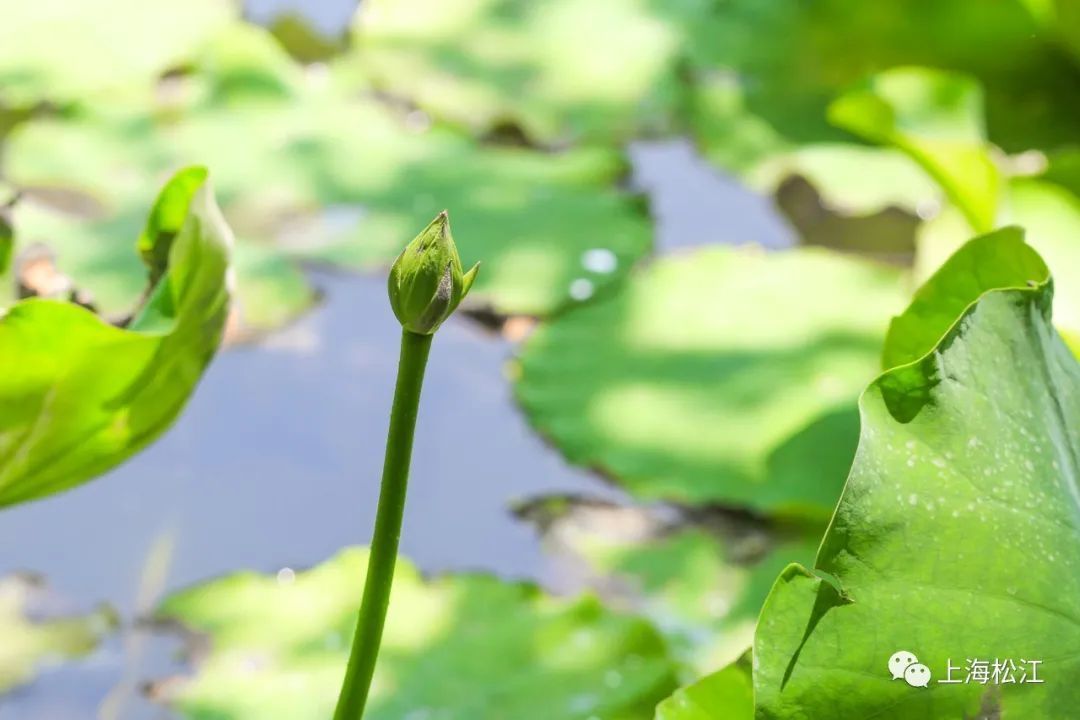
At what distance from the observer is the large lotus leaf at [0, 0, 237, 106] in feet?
5.35

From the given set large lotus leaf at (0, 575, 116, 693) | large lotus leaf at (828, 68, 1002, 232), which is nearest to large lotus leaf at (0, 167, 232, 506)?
large lotus leaf at (0, 575, 116, 693)

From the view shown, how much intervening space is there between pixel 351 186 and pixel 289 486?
528 mm

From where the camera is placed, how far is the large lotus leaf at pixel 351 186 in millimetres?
1459

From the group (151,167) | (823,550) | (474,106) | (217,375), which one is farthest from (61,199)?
(823,550)

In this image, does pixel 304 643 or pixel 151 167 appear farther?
pixel 151 167

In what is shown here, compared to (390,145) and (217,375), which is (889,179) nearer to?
(390,145)

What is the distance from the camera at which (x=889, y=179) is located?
1.64 m

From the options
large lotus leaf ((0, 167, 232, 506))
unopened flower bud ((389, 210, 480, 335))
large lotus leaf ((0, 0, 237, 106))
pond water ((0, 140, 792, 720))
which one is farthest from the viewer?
large lotus leaf ((0, 0, 237, 106))

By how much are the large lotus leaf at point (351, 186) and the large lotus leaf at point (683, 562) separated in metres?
0.33

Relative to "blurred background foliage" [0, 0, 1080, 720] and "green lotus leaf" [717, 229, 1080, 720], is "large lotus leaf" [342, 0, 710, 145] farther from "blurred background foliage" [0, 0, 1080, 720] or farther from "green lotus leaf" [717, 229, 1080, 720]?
"green lotus leaf" [717, 229, 1080, 720]

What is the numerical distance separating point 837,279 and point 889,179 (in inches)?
9.4

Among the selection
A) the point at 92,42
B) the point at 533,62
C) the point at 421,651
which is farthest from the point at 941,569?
the point at 92,42

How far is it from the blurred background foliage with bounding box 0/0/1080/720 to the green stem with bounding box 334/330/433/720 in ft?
0.96

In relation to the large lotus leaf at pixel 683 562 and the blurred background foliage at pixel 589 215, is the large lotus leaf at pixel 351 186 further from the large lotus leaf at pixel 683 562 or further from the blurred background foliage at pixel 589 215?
the large lotus leaf at pixel 683 562
